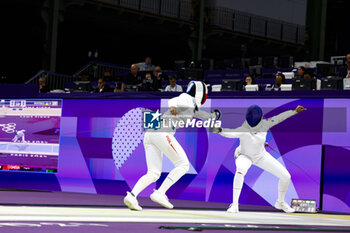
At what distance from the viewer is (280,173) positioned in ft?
32.2

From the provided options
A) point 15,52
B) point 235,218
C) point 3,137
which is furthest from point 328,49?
point 235,218

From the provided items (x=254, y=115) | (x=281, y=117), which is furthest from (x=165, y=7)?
(x=281, y=117)

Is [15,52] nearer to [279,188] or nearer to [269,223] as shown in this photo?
[279,188]

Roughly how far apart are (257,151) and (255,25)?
24.8 meters

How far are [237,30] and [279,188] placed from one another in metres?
22.8

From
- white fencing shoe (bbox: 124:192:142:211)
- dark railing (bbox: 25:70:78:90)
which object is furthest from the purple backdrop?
dark railing (bbox: 25:70:78:90)

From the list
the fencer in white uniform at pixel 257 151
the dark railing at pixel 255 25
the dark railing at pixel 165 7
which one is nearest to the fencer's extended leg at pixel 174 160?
the fencer in white uniform at pixel 257 151

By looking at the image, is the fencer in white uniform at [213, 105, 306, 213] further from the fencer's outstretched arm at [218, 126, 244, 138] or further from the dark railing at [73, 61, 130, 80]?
the dark railing at [73, 61, 130, 80]

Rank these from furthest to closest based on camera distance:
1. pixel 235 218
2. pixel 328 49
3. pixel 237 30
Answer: pixel 328 49 < pixel 237 30 < pixel 235 218

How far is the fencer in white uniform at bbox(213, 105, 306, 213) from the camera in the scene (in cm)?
966

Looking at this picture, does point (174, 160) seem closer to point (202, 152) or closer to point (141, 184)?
point (141, 184)

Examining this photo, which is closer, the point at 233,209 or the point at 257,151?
the point at 233,209

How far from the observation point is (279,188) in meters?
10.0

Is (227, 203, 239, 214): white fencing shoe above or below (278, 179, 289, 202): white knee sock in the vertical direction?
below
